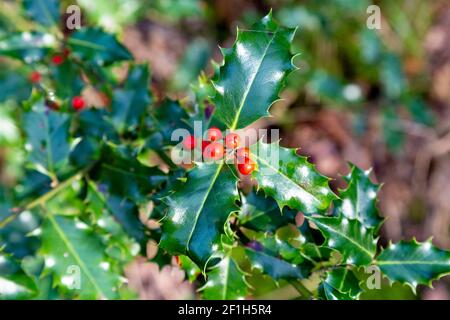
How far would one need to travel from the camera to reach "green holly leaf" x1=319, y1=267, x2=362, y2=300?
1045 mm

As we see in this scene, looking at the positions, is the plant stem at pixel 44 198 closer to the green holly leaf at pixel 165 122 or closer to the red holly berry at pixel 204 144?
the green holly leaf at pixel 165 122

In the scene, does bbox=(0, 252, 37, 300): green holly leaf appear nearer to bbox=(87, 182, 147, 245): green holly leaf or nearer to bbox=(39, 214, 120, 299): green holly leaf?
bbox=(39, 214, 120, 299): green holly leaf

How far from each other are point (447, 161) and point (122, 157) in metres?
2.27

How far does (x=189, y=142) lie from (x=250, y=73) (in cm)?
24

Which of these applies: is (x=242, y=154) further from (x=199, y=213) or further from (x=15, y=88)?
(x=15, y=88)

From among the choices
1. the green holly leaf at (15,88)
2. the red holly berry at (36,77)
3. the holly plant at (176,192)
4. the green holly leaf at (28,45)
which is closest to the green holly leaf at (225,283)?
the holly plant at (176,192)

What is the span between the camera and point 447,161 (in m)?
2.93

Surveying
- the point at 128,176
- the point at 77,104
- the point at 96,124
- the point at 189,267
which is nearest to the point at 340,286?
the point at 189,267

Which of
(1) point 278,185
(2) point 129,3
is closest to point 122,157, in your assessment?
(1) point 278,185

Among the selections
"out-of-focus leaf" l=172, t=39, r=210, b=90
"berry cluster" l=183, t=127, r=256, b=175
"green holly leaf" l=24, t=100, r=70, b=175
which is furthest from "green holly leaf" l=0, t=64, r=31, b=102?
"berry cluster" l=183, t=127, r=256, b=175

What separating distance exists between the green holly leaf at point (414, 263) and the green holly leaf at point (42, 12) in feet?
3.83

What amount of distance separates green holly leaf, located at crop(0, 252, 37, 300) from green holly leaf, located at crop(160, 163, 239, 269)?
15.5 inches

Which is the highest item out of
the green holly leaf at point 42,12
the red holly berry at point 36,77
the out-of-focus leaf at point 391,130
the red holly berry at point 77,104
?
the out-of-focus leaf at point 391,130

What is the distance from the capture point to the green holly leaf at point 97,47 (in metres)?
1.47
